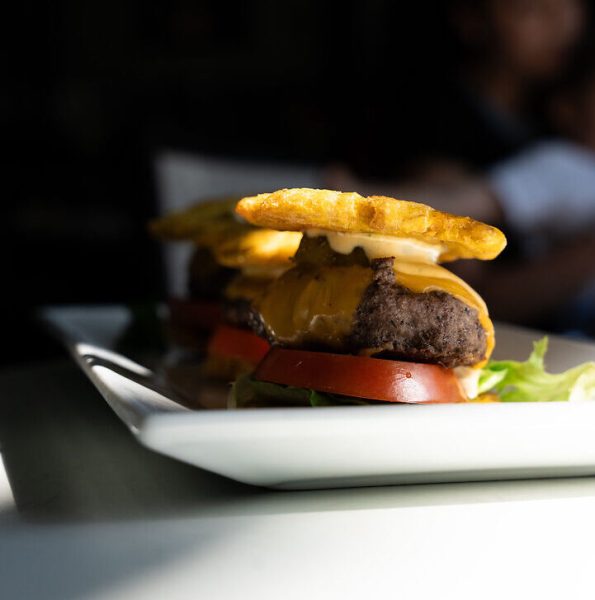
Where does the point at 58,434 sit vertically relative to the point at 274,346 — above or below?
below

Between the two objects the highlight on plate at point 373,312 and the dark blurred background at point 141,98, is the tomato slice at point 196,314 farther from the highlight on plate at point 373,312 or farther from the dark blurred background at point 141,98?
the dark blurred background at point 141,98

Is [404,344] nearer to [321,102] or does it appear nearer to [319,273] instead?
[319,273]

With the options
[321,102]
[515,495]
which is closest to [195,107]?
[321,102]

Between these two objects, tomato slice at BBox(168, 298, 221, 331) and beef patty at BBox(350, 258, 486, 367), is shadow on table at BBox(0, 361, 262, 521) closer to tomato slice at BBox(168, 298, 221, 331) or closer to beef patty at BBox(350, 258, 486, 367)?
beef patty at BBox(350, 258, 486, 367)

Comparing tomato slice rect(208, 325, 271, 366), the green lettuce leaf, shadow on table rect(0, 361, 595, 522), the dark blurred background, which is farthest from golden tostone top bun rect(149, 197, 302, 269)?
the dark blurred background

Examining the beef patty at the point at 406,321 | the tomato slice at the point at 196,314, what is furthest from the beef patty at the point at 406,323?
the tomato slice at the point at 196,314

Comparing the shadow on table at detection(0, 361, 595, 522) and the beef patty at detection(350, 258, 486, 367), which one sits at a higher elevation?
the beef patty at detection(350, 258, 486, 367)
